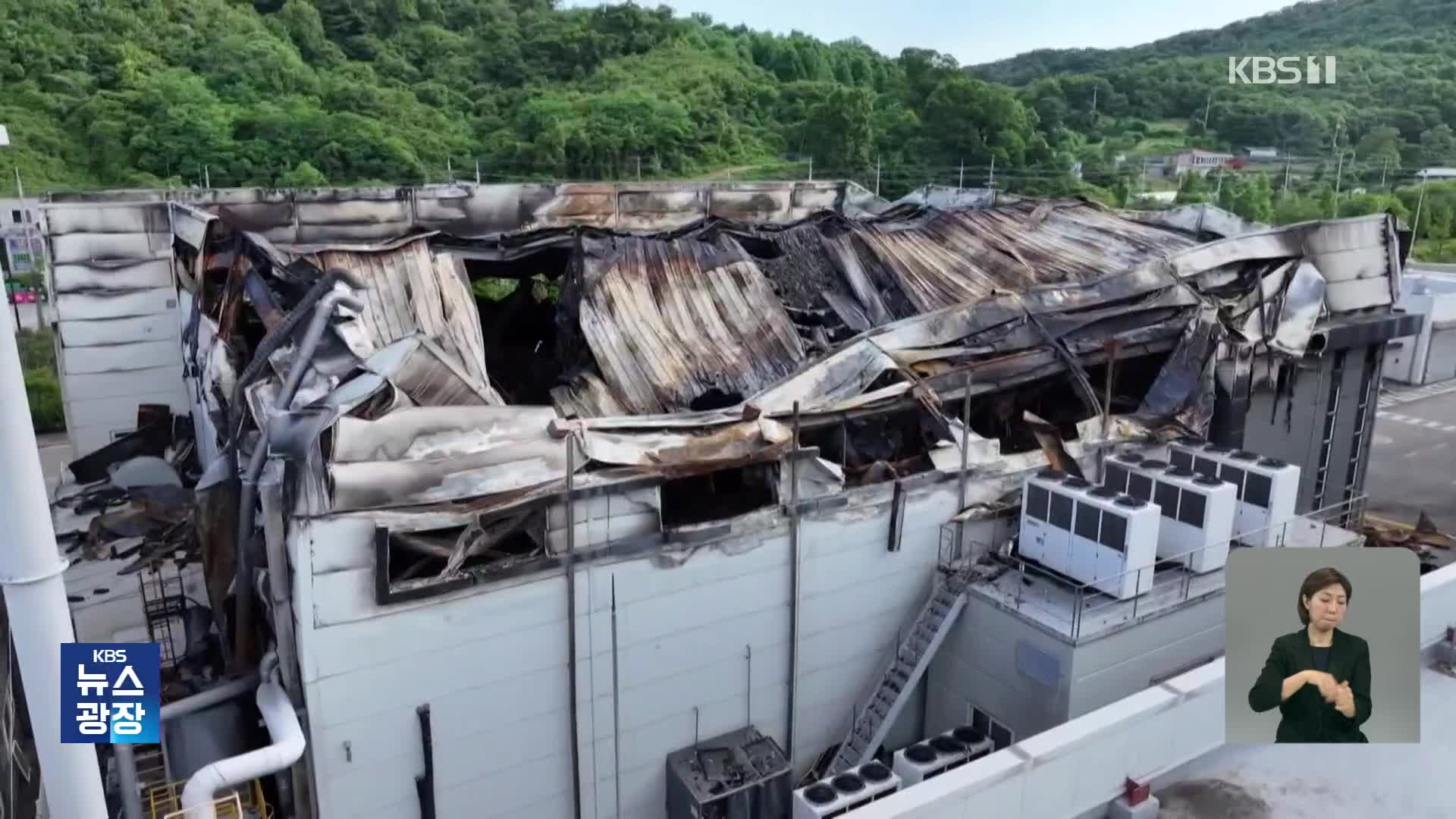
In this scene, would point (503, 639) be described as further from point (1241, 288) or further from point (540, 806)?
point (1241, 288)

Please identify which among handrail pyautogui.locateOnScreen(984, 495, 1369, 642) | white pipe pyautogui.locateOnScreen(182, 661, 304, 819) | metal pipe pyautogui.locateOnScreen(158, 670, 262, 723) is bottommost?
metal pipe pyautogui.locateOnScreen(158, 670, 262, 723)

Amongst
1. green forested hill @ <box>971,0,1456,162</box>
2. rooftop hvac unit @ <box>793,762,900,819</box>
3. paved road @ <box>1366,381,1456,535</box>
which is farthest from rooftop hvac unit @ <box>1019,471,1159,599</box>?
Result: green forested hill @ <box>971,0,1456,162</box>

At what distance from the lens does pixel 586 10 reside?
306 feet

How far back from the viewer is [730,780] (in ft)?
44.1

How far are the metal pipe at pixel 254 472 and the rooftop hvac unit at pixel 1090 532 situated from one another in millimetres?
10454

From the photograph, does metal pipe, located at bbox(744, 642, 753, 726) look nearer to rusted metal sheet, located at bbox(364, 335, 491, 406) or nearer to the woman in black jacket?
rusted metal sheet, located at bbox(364, 335, 491, 406)

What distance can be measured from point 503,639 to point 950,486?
7.21 meters

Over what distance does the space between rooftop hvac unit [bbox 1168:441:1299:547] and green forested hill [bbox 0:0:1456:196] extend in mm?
52971

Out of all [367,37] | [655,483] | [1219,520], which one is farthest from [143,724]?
[367,37]

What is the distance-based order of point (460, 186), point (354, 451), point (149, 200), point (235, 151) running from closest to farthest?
point (354, 451)
point (149, 200)
point (460, 186)
point (235, 151)

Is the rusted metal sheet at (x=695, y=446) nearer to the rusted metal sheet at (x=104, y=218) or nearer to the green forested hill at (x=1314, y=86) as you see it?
the rusted metal sheet at (x=104, y=218)

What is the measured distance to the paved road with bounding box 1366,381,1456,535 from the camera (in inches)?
1147

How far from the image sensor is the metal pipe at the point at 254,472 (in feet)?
39.5

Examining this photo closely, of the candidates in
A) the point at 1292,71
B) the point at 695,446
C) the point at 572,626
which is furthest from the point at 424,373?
the point at 1292,71
